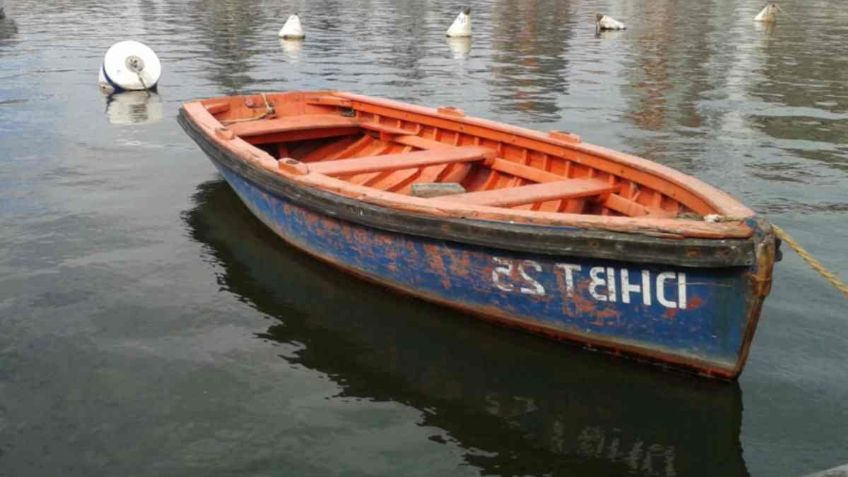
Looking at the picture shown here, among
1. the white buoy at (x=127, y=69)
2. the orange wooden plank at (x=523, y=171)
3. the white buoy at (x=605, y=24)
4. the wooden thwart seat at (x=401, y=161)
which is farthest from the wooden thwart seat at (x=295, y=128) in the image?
the white buoy at (x=605, y=24)

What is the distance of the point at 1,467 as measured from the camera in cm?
469

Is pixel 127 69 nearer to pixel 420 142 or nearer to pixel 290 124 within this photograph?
pixel 290 124

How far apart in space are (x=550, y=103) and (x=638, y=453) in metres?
12.9

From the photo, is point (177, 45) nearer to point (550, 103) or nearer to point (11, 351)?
point (550, 103)

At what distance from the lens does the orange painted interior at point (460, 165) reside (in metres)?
5.90

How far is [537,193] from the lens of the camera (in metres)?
6.92

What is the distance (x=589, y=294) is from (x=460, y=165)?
357 cm

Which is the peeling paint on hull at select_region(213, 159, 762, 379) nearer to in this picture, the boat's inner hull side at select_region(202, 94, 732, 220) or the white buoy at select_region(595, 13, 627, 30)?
the boat's inner hull side at select_region(202, 94, 732, 220)

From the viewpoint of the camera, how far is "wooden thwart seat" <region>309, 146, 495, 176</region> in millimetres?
7828

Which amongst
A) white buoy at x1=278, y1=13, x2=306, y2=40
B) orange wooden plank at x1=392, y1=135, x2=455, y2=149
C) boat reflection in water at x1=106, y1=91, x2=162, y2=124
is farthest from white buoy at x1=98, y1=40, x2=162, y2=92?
white buoy at x1=278, y1=13, x2=306, y2=40

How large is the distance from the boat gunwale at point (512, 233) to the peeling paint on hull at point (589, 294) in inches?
3.7

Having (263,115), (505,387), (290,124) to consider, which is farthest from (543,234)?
(263,115)

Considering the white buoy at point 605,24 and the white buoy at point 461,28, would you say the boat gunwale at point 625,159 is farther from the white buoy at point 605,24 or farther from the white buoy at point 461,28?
the white buoy at point 605,24

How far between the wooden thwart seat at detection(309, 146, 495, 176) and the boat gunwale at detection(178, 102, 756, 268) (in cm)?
45
